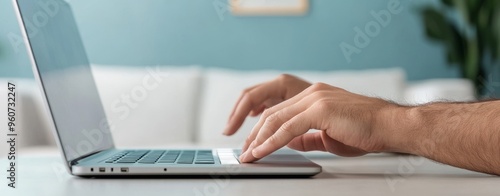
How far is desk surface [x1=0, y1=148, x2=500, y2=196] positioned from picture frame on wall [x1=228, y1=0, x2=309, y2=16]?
2.60m

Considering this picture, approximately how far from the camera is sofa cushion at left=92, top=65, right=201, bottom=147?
8.85 feet

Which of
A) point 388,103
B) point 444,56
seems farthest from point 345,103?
point 444,56

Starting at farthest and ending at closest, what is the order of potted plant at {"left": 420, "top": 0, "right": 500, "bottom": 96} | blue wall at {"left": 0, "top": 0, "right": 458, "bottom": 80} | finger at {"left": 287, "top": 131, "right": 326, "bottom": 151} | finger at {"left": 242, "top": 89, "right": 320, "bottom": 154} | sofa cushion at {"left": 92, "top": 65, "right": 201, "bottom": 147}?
1. blue wall at {"left": 0, "top": 0, "right": 458, "bottom": 80}
2. potted plant at {"left": 420, "top": 0, "right": 500, "bottom": 96}
3. sofa cushion at {"left": 92, "top": 65, "right": 201, "bottom": 147}
4. finger at {"left": 287, "top": 131, "right": 326, "bottom": 151}
5. finger at {"left": 242, "top": 89, "right": 320, "bottom": 154}

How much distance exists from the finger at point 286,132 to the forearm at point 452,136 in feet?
0.32

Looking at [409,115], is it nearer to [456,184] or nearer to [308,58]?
[456,184]

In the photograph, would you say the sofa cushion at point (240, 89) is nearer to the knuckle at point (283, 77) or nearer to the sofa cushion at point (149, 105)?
the sofa cushion at point (149, 105)

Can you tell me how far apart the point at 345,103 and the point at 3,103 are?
2.05 meters

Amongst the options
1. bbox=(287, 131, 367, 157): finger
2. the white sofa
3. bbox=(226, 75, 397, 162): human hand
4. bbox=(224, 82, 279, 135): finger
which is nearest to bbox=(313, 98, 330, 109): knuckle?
bbox=(226, 75, 397, 162): human hand

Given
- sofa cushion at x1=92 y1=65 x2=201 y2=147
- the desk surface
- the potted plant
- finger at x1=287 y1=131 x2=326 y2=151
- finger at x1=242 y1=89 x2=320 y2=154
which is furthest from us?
the potted plant

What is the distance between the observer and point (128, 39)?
135 inches

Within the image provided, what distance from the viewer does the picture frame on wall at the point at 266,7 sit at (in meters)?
3.45

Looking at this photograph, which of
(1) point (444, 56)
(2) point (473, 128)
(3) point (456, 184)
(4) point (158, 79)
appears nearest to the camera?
(3) point (456, 184)

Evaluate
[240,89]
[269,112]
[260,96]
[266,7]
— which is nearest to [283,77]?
[260,96]

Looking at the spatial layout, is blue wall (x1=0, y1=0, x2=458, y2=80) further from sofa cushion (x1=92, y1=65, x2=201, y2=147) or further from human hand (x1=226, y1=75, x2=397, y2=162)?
human hand (x1=226, y1=75, x2=397, y2=162)
